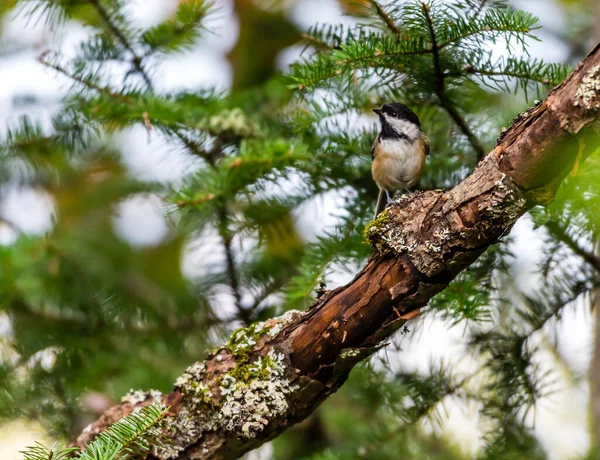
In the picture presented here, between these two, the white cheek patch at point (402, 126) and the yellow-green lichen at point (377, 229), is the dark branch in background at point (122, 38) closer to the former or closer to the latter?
the white cheek patch at point (402, 126)

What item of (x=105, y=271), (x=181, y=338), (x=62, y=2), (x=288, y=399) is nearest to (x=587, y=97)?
(x=288, y=399)

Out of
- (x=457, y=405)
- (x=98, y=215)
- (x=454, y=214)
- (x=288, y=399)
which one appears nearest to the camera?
(x=454, y=214)

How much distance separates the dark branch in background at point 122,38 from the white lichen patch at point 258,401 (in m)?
1.31

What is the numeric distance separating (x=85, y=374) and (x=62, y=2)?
1.45 meters

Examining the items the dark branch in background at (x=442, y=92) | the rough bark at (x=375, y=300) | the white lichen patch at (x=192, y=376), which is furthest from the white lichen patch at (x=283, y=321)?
the dark branch in background at (x=442, y=92)

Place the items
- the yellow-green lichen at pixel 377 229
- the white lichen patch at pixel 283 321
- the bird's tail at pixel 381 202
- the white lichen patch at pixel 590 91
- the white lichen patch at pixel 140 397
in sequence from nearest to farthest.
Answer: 1. the white lichen patch at pixel 590 91
2. the yellow-green lichen at pixel 377 229
3. the white lichen patch at pixel 283 321
4. the white lichen patch at pixel 140 397
5. the bird's tail at pixel 381 202

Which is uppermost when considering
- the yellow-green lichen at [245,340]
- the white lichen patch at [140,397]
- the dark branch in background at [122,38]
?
the dark branch in background at [122,38]

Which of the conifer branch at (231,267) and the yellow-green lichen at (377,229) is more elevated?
the conifer branch at (231,267)

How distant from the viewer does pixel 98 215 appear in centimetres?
409

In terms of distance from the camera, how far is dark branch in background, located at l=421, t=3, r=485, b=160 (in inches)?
66.1

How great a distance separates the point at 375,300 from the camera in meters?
1.52

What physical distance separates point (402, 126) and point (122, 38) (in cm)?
105

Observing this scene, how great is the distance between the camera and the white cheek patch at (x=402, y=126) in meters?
2.33

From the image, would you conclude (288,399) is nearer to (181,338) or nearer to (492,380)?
(492,380)
